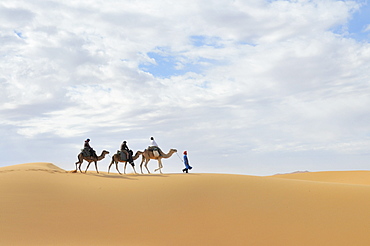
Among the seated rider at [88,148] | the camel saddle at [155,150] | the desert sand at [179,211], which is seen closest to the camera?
the desert sand at [179,211]

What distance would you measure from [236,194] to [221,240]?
4281 millimetres

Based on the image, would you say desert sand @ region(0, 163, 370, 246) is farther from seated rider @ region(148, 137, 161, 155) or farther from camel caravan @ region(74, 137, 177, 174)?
seated rider @ region(148, 137, 161, 155)

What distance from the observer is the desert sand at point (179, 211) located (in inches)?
506

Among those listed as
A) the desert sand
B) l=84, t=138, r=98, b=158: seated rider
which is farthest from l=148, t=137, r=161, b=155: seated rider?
the desert sand

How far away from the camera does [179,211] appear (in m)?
15.0

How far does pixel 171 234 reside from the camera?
42.9 ft

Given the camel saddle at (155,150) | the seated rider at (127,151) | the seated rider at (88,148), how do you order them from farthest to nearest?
1. the camel saddle at (155,150)
2. the seated rider at (127,151)
3. the seated rider at (88,148)

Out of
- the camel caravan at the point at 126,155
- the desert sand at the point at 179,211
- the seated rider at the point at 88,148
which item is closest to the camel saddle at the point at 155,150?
the camel caravan at the point at 126,155

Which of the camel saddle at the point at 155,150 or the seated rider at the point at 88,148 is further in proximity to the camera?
the camel saddle at the point at 155,150

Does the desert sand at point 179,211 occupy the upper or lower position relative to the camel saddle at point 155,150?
lower

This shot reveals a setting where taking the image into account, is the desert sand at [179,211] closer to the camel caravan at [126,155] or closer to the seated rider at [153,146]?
the camel caravan at [126,155]

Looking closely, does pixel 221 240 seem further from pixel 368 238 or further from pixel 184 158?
pixel 184 158

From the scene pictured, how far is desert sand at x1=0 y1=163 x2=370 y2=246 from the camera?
42.2 ft

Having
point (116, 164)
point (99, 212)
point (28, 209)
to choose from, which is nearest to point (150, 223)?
point (99, 212)
